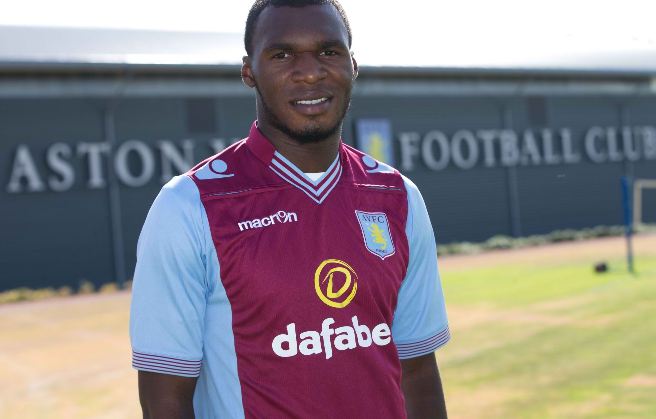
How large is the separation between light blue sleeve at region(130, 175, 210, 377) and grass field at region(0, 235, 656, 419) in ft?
19.8

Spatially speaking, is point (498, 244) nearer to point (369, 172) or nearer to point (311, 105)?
point (369, 172)

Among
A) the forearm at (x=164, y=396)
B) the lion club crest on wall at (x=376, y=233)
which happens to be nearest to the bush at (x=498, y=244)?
the lion club crest on wall at (x=376, y=233)

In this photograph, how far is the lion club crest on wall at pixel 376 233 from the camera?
2.62m

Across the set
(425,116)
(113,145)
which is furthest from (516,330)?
(425,116)

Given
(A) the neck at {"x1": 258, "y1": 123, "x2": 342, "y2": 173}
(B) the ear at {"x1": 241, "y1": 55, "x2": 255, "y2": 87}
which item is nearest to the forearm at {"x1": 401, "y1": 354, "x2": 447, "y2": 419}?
(A) the neck at {"x1": 258, "y1": 123, "x2": 342, "y2": 173}

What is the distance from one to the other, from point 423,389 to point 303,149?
0.74 m

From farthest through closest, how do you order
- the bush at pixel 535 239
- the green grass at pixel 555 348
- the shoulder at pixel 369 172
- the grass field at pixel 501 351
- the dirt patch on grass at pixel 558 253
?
the bush at pixel 535 239 → the dirt patch on grass at pixel 558 253 → the grass field at pixel 501 351 → the green grass at pixel 555 348 → the shoulder at pixel 369 172

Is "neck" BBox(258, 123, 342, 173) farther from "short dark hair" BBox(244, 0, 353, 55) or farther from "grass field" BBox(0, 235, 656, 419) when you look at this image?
"grass field" BBox(0, 235, 656, 419)

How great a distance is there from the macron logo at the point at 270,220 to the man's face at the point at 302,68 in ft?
0.71

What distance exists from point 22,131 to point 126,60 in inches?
113

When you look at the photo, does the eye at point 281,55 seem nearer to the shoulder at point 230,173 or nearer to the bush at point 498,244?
the shoulder at point 230,173

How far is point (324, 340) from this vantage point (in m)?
2.48

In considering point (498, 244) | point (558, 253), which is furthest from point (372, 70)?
point (558, 253)

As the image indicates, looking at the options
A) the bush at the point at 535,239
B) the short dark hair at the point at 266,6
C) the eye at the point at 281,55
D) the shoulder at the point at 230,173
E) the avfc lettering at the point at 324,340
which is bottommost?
A: the bush at the point at 535,239
